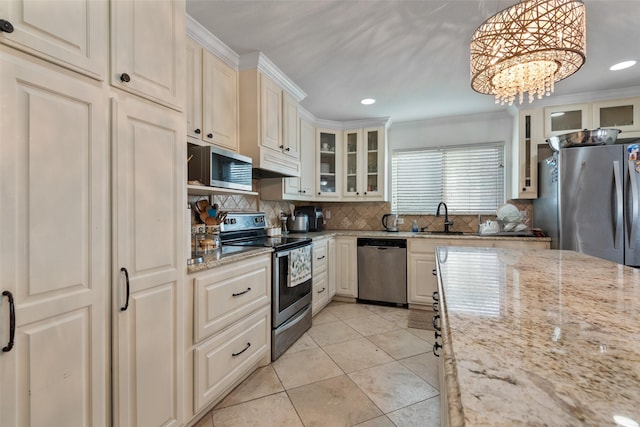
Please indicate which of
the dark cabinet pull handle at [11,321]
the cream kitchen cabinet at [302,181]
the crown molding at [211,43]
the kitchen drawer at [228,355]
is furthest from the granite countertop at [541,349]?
the cream kitchen cabinet at [302,181]

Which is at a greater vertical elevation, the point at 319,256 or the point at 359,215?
the point at 359,215

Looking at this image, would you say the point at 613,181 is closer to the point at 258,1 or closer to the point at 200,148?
the point at 258,1

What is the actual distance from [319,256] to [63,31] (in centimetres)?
263

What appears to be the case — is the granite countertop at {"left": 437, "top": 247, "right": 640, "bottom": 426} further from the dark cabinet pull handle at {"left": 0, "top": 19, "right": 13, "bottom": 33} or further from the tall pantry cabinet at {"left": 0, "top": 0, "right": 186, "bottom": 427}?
the dark cabinet pull handle at {"left": 0, "top": 19, "right": 13, "bottom": 33}

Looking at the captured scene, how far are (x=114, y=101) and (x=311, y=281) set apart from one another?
2.21m

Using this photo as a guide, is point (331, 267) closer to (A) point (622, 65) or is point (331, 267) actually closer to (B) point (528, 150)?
(B) point (528, 150)

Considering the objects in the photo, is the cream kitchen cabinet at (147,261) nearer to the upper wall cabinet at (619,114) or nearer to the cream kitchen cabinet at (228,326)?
the cream kitchen cabinet at (228,326)

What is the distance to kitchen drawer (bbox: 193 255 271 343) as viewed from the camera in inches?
61.0

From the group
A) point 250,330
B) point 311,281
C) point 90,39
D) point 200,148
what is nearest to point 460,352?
point 90,39

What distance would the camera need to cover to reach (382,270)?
3480 mm

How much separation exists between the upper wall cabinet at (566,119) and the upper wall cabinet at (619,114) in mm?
72

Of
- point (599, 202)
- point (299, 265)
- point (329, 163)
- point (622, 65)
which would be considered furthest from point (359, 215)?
point (622, 65)

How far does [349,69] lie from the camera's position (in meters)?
2.54

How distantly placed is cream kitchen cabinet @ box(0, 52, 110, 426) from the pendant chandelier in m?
1.70
